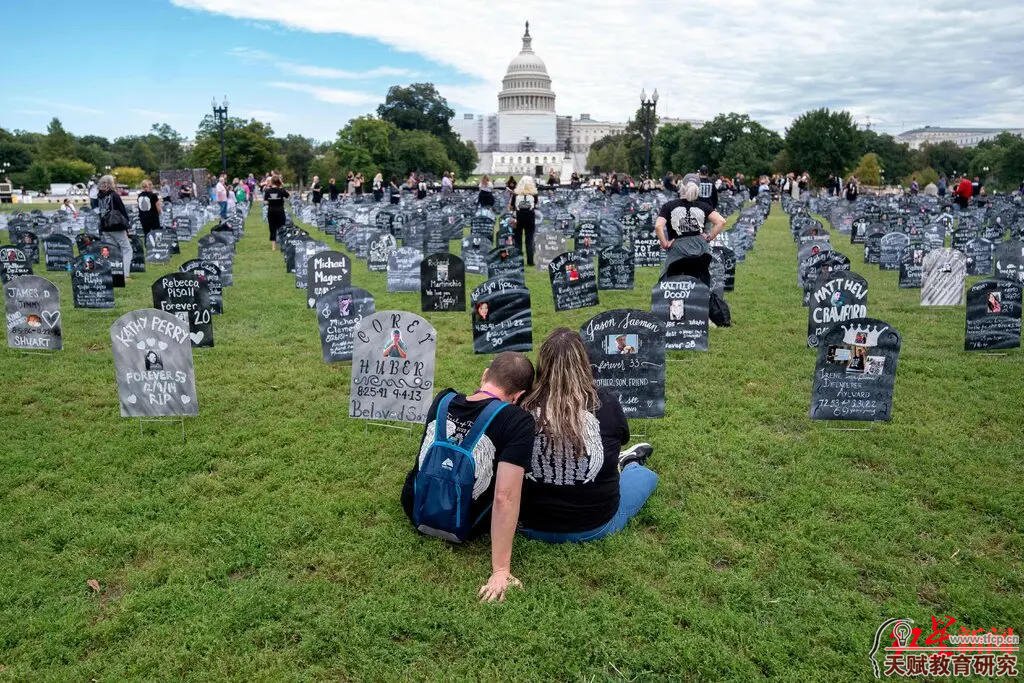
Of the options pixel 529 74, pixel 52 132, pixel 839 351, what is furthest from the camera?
pixel 529 74

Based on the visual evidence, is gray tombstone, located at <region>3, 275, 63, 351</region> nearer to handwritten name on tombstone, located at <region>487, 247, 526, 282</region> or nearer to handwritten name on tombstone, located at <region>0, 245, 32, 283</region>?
handwritten name on tombstone, located at <region>0, 245, 32, 283</region>

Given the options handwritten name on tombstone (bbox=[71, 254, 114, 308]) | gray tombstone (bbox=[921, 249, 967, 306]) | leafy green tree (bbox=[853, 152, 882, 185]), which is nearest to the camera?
handwritten name on tombstone (bbox=[71, 254, 114, 308])

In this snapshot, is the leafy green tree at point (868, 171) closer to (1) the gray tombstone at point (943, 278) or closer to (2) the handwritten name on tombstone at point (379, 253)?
(1) the gray tombstone at point (943, 278)

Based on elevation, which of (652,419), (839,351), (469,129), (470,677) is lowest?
(470,677)

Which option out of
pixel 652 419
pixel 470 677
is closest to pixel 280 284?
pixel 652 419

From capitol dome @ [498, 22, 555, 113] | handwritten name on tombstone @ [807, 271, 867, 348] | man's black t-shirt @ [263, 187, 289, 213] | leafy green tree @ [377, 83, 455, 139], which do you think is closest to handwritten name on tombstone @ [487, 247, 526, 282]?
handwritten name on tombstone @ [807, 271, 867, 348]

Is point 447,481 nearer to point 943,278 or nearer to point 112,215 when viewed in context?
point 943,278

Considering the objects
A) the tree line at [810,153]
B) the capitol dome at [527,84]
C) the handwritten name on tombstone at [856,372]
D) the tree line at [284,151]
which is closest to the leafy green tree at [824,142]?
the tree line at [810,153]

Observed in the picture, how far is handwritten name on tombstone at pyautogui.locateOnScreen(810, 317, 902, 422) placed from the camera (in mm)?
5980

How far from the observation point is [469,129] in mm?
196000

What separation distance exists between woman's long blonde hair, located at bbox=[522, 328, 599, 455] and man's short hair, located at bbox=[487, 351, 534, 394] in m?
0.07

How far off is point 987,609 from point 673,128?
98951 millimetres

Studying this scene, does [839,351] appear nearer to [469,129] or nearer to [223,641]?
[223,641]

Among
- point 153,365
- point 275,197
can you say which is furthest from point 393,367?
point 275,197
